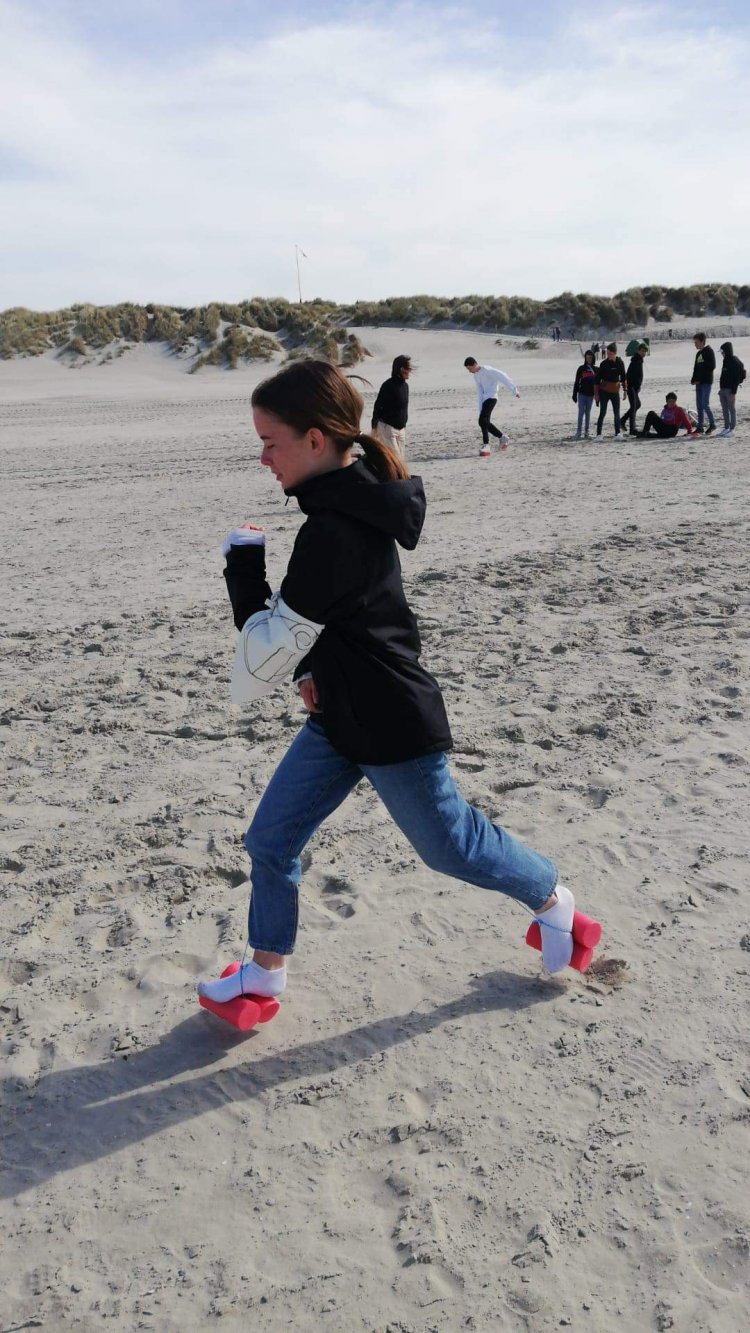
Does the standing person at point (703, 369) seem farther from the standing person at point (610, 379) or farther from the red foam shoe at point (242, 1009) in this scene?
the red foam shoe at point (242, 1009)

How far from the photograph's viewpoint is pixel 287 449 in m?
2.65

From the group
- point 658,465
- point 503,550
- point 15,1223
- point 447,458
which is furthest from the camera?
point 447,458

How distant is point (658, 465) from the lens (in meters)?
14.3

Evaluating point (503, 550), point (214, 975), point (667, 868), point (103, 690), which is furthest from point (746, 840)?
point (503, 550)

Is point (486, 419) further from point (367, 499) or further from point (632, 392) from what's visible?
point (367, 499)

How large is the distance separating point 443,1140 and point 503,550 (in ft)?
23.2

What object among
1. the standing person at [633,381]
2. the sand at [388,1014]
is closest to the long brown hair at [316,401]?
the sand at [388,1014]

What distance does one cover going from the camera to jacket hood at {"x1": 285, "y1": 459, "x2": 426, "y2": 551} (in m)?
2.56

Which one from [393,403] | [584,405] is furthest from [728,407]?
[393,403]

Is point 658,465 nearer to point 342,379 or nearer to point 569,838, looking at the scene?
point 569,838

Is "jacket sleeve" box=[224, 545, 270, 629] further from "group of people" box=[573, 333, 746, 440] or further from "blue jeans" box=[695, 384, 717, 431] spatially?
"blue jeans" box=[695, 384, 717, 431]

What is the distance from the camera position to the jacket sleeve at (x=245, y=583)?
2.68 metres

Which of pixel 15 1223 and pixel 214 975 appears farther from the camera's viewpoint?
pixel 214 975

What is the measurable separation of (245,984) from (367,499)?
150 cm
